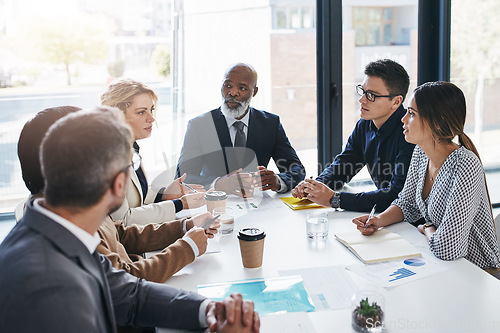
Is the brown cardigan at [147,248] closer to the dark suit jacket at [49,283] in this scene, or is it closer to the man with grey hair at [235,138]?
the dark suit jacket at [49,283]

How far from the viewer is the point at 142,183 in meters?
2.53

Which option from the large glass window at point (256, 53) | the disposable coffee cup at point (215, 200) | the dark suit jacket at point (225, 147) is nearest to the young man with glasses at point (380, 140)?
the dark suit jacket at point (225, 147)

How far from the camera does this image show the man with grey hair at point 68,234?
0.97 meters

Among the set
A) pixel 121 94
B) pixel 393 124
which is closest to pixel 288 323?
pixel 121 94

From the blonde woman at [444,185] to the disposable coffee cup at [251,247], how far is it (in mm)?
511

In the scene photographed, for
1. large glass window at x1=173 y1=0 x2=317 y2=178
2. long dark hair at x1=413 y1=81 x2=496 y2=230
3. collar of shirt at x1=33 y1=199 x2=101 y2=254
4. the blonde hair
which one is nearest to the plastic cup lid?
collar of shirt at x1=33 y1=199 x2=101 y2=254

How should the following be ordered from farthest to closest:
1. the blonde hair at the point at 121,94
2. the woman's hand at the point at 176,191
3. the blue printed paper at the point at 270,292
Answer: the woman's hand at the point at 176,191, the blonde hair at the point at 121,94, the blue printed paper at the point at 270,292

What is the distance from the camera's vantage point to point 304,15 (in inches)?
151

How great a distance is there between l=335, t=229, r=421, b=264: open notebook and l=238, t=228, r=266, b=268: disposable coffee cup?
0.36 m

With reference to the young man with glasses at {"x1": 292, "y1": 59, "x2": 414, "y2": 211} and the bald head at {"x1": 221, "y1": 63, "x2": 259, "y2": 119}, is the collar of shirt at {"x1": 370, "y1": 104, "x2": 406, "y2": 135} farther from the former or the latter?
the bald head at {"x1": 221, "y1": 63, "x2": 259, "y2": 119}

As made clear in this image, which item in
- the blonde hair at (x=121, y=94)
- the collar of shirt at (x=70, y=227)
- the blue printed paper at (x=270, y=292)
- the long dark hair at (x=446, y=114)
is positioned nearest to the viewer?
the collar of shirt at (x=70, y=227)

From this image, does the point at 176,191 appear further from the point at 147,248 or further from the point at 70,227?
the point at 70,227

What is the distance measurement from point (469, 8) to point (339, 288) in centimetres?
340

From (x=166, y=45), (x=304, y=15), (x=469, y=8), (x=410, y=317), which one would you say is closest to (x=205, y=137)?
(x=166, y=45)
